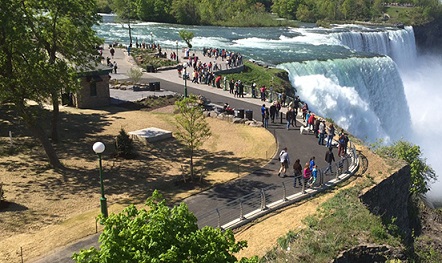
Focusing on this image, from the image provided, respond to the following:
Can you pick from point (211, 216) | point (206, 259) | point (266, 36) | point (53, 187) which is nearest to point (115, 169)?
point (53, 187)

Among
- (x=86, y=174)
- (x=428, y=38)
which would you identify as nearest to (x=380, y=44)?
(x=428, y=38)

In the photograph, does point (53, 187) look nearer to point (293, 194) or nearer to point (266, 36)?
point (293, 194)

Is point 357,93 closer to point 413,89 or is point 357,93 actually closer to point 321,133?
point 413,89

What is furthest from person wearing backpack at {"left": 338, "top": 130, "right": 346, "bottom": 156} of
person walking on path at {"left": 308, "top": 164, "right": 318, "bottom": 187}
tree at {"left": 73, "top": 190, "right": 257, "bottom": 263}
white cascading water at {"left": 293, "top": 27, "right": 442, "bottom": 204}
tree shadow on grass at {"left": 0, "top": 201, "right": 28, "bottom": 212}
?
white cascading water at {"left": 293, "top": 27, "right": 442, "bottom": 204}

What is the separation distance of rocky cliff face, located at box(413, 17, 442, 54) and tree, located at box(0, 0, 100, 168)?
87279mm

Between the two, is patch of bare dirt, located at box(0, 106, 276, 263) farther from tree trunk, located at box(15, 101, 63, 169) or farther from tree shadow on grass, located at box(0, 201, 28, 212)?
tree trunk, located at box(15, 101, 63, 169)

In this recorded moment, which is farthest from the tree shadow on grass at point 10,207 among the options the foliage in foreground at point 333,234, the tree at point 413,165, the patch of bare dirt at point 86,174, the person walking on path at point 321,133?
the tree at point 413,165

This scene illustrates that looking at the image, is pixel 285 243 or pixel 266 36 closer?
pixel 285 243

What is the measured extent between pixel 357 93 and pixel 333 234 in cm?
3097

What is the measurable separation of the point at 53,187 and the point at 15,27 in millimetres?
7157

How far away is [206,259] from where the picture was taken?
9.50m

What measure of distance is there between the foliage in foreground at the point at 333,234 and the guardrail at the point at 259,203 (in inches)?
52.4

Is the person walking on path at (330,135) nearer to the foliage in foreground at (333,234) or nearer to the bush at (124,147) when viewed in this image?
the foliage in foreground at (333,234)

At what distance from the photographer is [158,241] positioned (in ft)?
31.0
